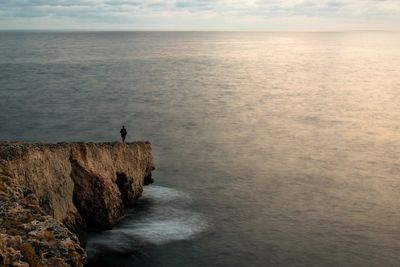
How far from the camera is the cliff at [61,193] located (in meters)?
18.3

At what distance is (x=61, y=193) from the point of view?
119 ft

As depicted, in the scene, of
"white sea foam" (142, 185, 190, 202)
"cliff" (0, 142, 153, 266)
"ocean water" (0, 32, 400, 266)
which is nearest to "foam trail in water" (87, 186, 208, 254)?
"white sea foam" (142, 185, 190, 202)

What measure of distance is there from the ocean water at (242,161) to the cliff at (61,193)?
7.28 ft

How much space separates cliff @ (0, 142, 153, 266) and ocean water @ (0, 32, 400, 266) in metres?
2.22

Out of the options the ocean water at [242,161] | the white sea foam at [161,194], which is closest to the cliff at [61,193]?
the white sea foam at [161,194]

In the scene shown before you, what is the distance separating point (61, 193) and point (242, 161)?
31048 mm

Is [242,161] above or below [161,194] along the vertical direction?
above

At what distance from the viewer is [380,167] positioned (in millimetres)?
61875

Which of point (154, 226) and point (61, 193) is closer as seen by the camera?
point (61, 193)

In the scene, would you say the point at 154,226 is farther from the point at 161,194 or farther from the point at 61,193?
the point at 61,193

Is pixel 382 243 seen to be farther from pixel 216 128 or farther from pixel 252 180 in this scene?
pixel 216 128

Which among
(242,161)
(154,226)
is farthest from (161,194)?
(242,161)

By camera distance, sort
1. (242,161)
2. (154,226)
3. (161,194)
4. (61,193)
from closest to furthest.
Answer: (61,193), (154,226), (161,194), (242,161)

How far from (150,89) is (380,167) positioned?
78.3 meters
